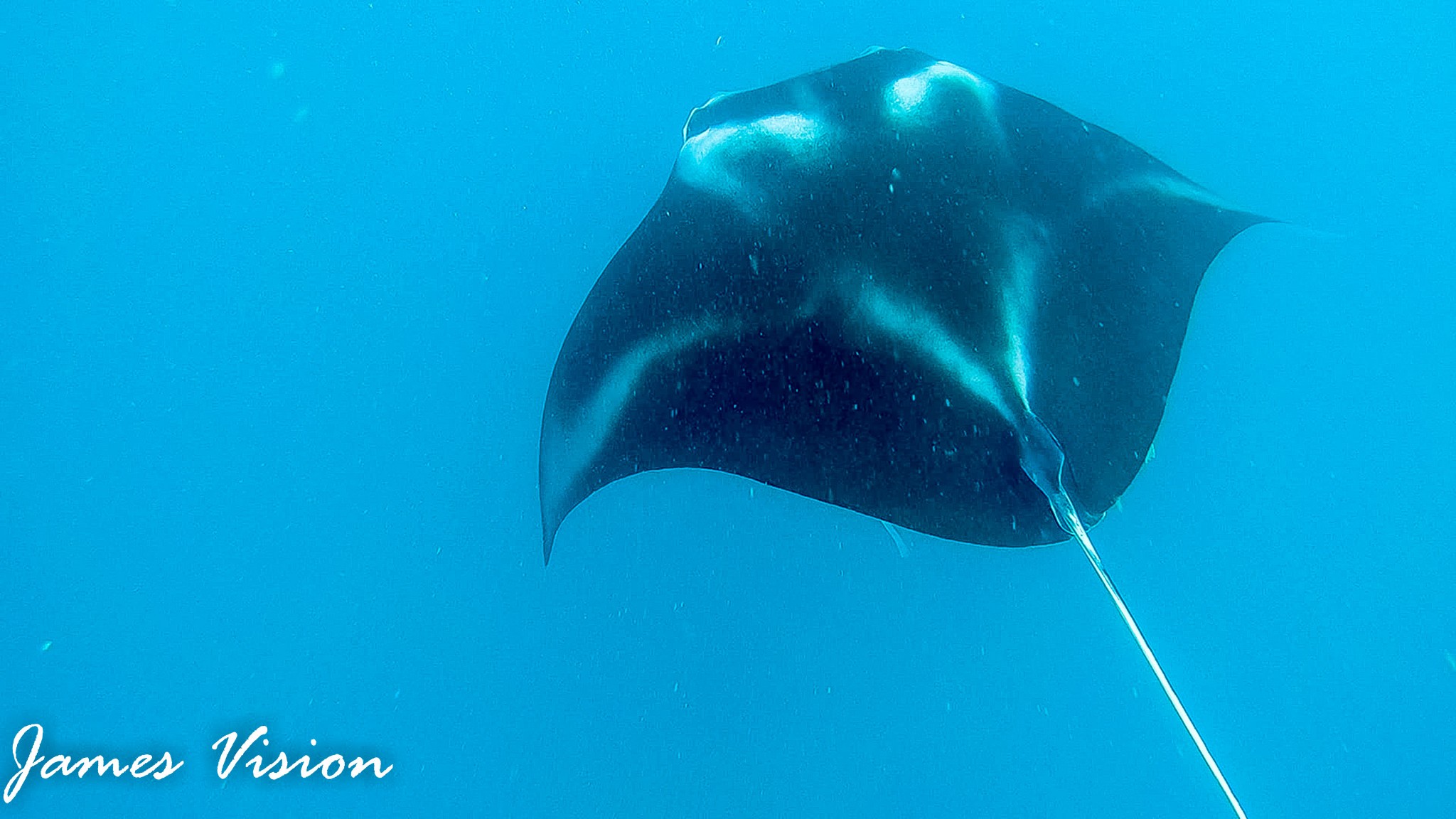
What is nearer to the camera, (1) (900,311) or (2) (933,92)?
(1) (900,311)

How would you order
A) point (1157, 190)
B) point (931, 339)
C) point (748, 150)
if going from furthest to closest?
point (1157, 190) < point (748, 150) < point (931, 339)

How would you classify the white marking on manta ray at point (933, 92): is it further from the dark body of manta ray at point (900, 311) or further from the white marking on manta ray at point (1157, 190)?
the white marking on manta ray at point (1157, 190)

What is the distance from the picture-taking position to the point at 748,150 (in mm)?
2080

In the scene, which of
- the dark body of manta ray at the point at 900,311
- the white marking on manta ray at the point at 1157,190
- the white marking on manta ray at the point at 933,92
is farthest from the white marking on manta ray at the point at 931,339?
the white marking on manta ray at the point at 1157,190

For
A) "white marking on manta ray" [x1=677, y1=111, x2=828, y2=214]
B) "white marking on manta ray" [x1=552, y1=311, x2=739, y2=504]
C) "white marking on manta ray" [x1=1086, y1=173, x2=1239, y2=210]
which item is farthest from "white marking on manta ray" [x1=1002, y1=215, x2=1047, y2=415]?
"white marking on manta ray" [x1=552, y1=311, x2=739, y2=504]

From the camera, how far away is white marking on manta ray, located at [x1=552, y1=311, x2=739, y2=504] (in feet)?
6.91

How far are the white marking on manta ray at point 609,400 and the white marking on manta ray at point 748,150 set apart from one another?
0.33m

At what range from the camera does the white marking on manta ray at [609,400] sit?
6.91 ft

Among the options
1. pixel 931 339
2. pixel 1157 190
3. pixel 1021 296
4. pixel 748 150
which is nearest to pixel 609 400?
pixel 748 150

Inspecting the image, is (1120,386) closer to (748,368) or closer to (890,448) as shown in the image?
(890,448)

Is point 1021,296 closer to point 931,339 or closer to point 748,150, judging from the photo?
point 931,339

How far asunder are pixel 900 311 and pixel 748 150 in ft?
1.77

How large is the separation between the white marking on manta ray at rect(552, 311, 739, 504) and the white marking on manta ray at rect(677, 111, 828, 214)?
1.10ft

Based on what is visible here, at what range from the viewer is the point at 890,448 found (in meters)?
1.92
